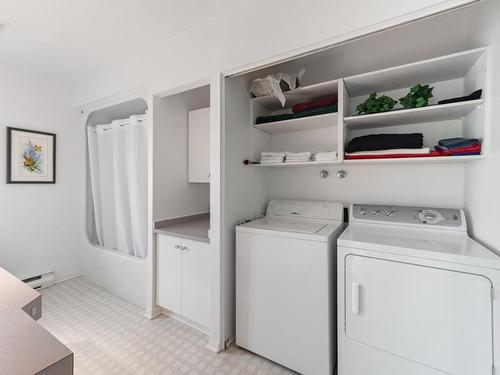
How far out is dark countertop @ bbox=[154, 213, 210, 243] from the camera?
2.08 metres

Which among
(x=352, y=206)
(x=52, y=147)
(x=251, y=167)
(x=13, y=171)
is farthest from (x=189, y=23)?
(x=13, y=171)

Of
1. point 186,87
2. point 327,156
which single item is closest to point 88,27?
point 186,87

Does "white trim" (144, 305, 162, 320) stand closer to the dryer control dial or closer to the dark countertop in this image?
the dark countertop

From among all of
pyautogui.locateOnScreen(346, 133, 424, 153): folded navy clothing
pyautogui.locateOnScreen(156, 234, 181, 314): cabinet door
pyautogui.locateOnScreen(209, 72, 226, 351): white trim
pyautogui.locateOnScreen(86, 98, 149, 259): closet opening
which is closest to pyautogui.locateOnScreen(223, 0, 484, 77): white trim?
pyautogui.locateOnScreen(209, 72, 226, 351): white trim

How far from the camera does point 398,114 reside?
1.56 metres

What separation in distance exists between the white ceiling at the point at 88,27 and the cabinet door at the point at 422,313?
6.87 feet

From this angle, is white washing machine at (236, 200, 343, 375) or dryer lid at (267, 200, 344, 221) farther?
dryer lid at (267, 200, 344, 221)

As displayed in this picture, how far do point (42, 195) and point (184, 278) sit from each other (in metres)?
2.22

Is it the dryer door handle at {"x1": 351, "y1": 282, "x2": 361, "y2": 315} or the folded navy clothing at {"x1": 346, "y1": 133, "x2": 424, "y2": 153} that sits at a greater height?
the folded navy clothing at {"x1": 346, "y1": 133, "x2": 424, "y2": 153}

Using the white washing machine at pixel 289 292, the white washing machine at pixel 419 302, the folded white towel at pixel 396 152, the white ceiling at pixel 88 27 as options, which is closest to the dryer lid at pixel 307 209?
the white washing machine at pixel 289 292

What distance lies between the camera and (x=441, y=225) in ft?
5.28

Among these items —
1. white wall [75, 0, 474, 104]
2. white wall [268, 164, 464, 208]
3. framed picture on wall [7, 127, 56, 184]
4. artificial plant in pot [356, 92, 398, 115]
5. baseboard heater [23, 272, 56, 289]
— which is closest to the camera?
white wall [75, 0, 474, 104]

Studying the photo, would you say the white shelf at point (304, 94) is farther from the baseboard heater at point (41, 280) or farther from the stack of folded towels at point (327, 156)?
the baseboard heater at point (41, 280)

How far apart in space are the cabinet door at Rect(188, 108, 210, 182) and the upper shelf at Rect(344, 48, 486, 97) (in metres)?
1.42
